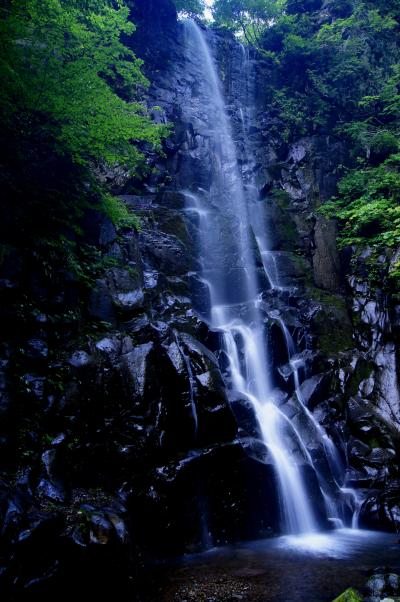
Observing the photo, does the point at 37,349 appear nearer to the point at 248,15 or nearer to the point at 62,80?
the point at 62,80

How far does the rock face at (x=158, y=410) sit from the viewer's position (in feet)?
18.2

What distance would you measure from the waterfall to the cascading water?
24 mm

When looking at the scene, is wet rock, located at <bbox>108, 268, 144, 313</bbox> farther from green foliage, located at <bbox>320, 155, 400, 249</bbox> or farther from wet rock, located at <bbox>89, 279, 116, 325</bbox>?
green foliage, located at <bbox>320, 155, 400, 249</bbox>

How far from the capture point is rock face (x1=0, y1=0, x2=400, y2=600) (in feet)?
18.2

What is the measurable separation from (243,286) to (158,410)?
7794mm

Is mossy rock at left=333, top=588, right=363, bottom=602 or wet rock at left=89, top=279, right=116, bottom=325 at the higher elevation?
wet rock at left=89, top=279, right=116, bottom=325

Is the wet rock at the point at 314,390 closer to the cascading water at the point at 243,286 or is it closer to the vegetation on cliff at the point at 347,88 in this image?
the cascading water at the point at 243,286

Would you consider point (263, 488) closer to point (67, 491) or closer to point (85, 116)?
point (67, 491)

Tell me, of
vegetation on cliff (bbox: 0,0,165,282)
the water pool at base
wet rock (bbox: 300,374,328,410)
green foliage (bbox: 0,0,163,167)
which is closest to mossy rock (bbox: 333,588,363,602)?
the water pool at base

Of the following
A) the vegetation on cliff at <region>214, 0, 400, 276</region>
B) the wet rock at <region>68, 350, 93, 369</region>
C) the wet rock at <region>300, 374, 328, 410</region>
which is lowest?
the wet rock at <region>300, 374, 328, 410</region>

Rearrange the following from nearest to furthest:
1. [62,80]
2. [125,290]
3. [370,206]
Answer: [62,80] → [125,290] → [370,206]

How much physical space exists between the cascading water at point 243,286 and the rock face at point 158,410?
14.9 inches

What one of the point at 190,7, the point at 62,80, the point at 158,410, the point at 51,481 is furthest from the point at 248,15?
the point at 51,481

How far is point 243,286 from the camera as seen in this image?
14844 mm
